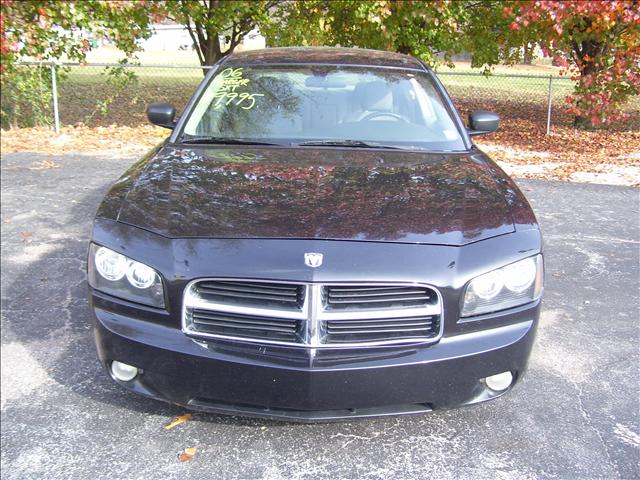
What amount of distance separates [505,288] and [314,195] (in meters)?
0.95

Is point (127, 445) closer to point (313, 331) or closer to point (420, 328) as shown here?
point (313, 331)

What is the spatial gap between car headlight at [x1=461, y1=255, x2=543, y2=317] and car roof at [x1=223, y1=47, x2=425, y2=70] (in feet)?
7.24

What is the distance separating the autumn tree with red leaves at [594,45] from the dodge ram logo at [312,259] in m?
7.74

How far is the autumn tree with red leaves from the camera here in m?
9.02

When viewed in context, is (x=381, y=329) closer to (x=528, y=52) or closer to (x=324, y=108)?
(x=324, y=108)

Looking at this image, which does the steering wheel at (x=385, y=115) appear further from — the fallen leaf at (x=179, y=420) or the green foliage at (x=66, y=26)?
the green foliage at (x=66, y=26)

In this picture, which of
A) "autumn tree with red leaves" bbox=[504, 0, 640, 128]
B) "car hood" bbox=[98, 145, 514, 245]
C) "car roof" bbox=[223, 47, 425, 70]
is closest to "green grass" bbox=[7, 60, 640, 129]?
"autumn tree with red leaves" bbox=[504, 0, 640, 128]

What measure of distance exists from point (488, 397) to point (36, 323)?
283 cm

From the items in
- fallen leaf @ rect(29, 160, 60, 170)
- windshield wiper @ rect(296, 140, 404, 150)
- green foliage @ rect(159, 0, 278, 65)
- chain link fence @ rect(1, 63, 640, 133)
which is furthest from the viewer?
green foliage @ rect(159, 0, 278, 65)

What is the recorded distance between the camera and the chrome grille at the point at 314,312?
2475mm

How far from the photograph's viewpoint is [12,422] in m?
3.00

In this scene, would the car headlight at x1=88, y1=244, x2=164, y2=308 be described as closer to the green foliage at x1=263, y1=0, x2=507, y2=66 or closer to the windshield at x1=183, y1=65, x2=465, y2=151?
the windshield at x1=183, y1=65, x2=465, y2=151

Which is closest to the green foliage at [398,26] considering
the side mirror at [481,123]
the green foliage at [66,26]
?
the green foliage at [66,26]

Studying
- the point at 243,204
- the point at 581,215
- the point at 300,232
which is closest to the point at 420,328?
the point at 300,232
